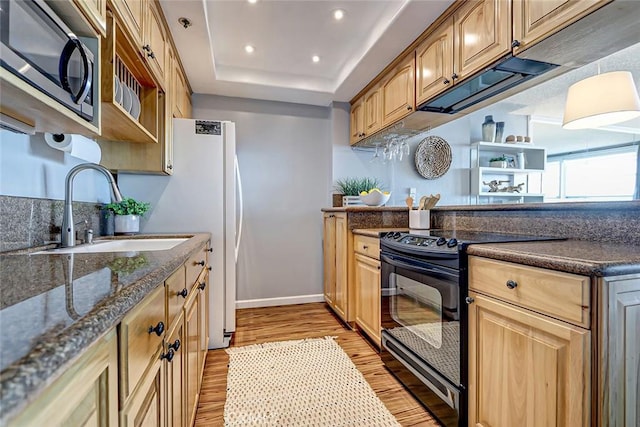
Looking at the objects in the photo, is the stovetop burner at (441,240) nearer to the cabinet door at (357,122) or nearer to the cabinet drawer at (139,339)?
the cabinet drawer at (139,339)

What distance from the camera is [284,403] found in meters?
1.66

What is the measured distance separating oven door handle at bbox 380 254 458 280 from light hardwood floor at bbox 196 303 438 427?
2.44 ft

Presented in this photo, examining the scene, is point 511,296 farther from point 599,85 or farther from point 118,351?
point 599,85

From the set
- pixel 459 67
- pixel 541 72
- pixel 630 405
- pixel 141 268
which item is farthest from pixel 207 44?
pixel 630 405

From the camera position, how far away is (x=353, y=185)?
3344 millimetres

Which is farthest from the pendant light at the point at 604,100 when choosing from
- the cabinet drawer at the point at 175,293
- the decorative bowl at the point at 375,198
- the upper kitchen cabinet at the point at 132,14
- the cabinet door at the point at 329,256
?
the upper kitchen cabinet at the point at 132,14

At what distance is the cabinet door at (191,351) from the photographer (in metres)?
1.27

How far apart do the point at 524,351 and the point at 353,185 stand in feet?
8.04

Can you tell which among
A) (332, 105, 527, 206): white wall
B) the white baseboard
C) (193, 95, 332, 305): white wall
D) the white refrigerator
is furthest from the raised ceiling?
the white baseboard

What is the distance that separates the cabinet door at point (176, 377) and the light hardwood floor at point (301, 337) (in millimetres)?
540

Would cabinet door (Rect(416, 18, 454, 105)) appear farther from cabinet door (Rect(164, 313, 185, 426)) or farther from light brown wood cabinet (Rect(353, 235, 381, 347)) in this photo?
cabinet door (Rect(164, 313, 185, 426))

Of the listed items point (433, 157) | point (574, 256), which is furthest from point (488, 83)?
point (433, 157)

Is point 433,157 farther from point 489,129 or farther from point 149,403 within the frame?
point 149,403

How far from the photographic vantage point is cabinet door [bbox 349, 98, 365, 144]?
3207 mm
